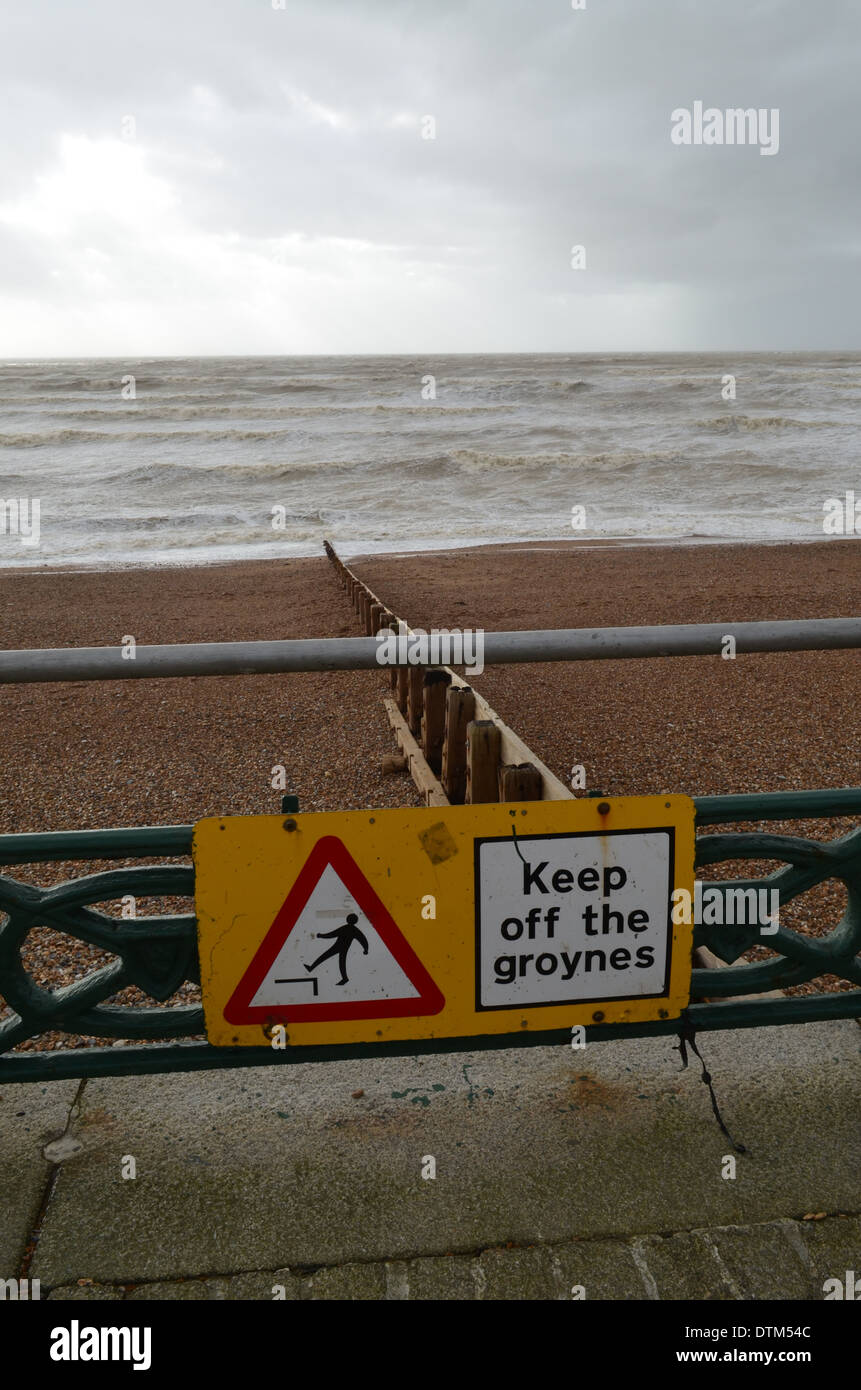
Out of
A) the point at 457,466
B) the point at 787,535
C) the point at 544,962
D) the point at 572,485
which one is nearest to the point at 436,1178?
the point at 544,962

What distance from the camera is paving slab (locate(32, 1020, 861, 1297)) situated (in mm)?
2004

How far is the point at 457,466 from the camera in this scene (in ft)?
102

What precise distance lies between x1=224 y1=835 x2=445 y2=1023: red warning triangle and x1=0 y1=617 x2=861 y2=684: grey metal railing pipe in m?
0.55

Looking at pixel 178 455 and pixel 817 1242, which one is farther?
pixel 178 455

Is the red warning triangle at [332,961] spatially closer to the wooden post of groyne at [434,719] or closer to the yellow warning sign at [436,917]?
the yellow warning sign at [436,917]

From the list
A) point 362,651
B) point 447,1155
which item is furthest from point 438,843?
point 447,1155

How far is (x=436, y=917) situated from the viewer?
6.82 feet

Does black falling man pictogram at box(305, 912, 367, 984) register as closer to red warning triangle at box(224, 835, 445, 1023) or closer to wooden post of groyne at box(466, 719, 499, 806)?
red warning triangle at box(224, 835, 445, 1023)

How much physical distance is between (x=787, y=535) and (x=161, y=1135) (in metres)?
A: 17.9

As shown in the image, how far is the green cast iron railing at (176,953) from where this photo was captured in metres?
2.02

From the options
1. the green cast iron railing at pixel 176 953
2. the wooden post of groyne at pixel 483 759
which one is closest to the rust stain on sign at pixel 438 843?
the green cast iron railing at pixel 176 953
